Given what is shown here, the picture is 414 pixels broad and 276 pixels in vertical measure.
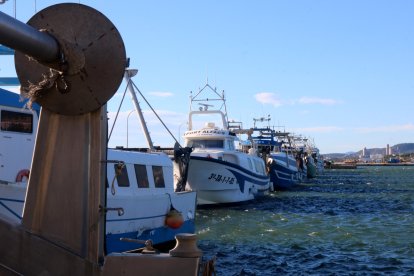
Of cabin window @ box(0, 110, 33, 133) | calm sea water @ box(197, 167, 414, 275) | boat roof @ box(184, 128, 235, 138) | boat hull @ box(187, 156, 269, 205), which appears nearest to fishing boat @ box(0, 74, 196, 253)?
cabin window @ box(0, 110, 33, 133)

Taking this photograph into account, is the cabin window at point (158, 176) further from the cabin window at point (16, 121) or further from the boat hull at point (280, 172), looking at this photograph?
the boat hull at point (280, 172)

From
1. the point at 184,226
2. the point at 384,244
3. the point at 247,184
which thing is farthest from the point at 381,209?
the point at 184,226

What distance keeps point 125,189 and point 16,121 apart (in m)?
3.60

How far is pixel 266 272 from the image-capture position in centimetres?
1310

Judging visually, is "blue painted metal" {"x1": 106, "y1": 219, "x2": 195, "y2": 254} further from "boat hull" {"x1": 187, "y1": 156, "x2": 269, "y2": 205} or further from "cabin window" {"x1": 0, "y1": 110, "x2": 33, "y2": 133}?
"boat hull" {"x1": 187, "y1": 156, "x2": 269, "y2": 205}

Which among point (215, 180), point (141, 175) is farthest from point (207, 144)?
point (141, 175)

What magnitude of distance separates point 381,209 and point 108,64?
25.8 m

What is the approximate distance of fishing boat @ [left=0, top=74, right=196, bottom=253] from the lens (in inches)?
421

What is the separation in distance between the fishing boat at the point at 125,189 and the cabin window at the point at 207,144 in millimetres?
14104

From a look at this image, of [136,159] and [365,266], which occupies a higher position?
[136,159]

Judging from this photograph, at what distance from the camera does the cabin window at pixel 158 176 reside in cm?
1534

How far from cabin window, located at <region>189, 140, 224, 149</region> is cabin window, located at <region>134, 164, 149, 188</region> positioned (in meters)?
16.6

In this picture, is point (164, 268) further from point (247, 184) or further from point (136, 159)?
point (247, 184)

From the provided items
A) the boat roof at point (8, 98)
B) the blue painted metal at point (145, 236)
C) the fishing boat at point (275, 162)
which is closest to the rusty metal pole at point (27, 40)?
the boat roof at point (8, 98)
